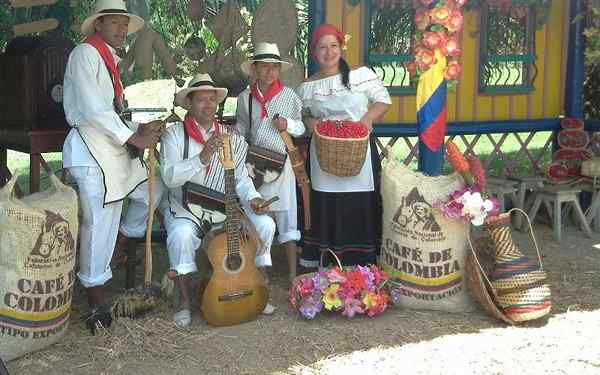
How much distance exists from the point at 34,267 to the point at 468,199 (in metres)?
2.51

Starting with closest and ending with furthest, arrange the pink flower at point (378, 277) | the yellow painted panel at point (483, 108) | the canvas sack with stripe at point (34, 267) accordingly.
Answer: the canvas sack with stripe at point (34, 267), the pink flower at point (378, 277), the yellow painted panel at point (483, 108)

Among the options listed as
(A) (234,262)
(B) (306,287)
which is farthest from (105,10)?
(B) (306,287)

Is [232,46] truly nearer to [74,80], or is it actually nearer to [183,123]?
[183,123]

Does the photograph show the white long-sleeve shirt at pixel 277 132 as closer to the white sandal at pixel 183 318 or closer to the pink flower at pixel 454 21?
the white sandal at pixel 183 318

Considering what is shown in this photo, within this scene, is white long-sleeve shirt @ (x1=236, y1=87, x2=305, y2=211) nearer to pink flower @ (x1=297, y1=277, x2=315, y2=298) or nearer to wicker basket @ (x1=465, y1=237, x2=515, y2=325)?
pink flower @ (x1=297, y1=277, x2=315, y2=298)

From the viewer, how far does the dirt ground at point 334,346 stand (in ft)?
14.0

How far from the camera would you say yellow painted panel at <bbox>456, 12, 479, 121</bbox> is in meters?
7.61

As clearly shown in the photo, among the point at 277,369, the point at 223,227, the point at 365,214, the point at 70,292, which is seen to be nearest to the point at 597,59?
the point at 365,214

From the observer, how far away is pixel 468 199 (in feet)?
16.0

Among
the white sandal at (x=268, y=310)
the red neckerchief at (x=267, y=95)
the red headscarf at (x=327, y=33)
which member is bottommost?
the white sandal at (x=268, y=310)

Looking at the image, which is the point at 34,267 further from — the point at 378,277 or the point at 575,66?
the point at 575,66

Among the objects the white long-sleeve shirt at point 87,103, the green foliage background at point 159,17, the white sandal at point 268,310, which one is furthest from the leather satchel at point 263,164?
the green foliage background at point 159,17

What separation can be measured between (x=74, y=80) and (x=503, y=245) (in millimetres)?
2752

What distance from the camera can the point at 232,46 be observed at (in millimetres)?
6645
